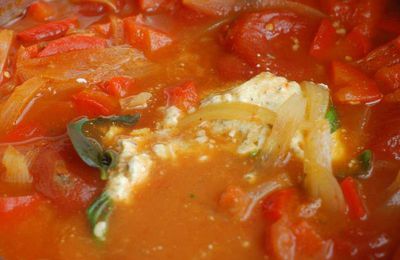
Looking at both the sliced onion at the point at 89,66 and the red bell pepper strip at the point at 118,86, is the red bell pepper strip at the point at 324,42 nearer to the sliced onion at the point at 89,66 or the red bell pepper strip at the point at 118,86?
the sliced onion at the point at 89,66

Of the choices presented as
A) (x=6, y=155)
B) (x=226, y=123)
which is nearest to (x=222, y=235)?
(x=226, y=123)

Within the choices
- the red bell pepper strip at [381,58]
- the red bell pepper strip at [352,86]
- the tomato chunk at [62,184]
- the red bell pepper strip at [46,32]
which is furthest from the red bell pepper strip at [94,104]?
the red bell pepper strip at [381,58]

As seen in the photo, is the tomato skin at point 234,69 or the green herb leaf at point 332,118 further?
the tomato skin at point 234,69

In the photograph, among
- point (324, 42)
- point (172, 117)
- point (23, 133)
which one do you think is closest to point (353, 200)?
point (172, 117)

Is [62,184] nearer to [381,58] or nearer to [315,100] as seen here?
[315,100]

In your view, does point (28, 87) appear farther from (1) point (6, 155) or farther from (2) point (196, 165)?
(2) point (196, 165)

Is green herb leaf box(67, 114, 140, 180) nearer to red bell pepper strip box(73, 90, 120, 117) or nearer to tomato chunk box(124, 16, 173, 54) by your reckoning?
red bell pepper strip box(73, 90, 120, 117)

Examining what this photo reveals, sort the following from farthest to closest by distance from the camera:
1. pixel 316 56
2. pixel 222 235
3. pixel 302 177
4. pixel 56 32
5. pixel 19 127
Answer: pixel 56 32, pixel 316 56, pixel 19 127, pixel 302 177, pixel 222 235
